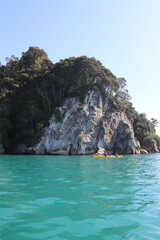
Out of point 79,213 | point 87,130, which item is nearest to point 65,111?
point 87,130

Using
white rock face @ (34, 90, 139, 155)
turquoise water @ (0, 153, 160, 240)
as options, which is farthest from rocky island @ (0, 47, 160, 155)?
turquoise water @ (0, 153, 160, 240)

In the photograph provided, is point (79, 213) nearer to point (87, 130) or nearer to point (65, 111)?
point (87, 130)

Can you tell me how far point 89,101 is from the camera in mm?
45344

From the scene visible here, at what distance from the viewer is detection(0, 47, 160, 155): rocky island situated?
41281 millimetres

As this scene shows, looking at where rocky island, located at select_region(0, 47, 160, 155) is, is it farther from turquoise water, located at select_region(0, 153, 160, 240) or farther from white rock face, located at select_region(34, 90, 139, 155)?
turquoise water, located at select_region(0, 153, 160, 240)

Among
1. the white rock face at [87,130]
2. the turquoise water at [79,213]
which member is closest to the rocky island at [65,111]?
the white rock face at [87,130]

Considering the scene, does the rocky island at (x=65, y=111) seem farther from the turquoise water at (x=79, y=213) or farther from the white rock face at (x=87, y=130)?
the turquoise water at (x=79, y=213)

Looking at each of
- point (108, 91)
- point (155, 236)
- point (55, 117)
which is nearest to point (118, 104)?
point (108, 91)

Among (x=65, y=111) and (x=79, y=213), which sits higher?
(x=65, y=111)

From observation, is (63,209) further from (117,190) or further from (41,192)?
(117,190)

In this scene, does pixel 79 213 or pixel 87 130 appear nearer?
pixel 79 213

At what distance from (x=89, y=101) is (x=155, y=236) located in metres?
41.6

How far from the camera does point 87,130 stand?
141 ft

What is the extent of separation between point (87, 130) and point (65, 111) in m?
5.79
